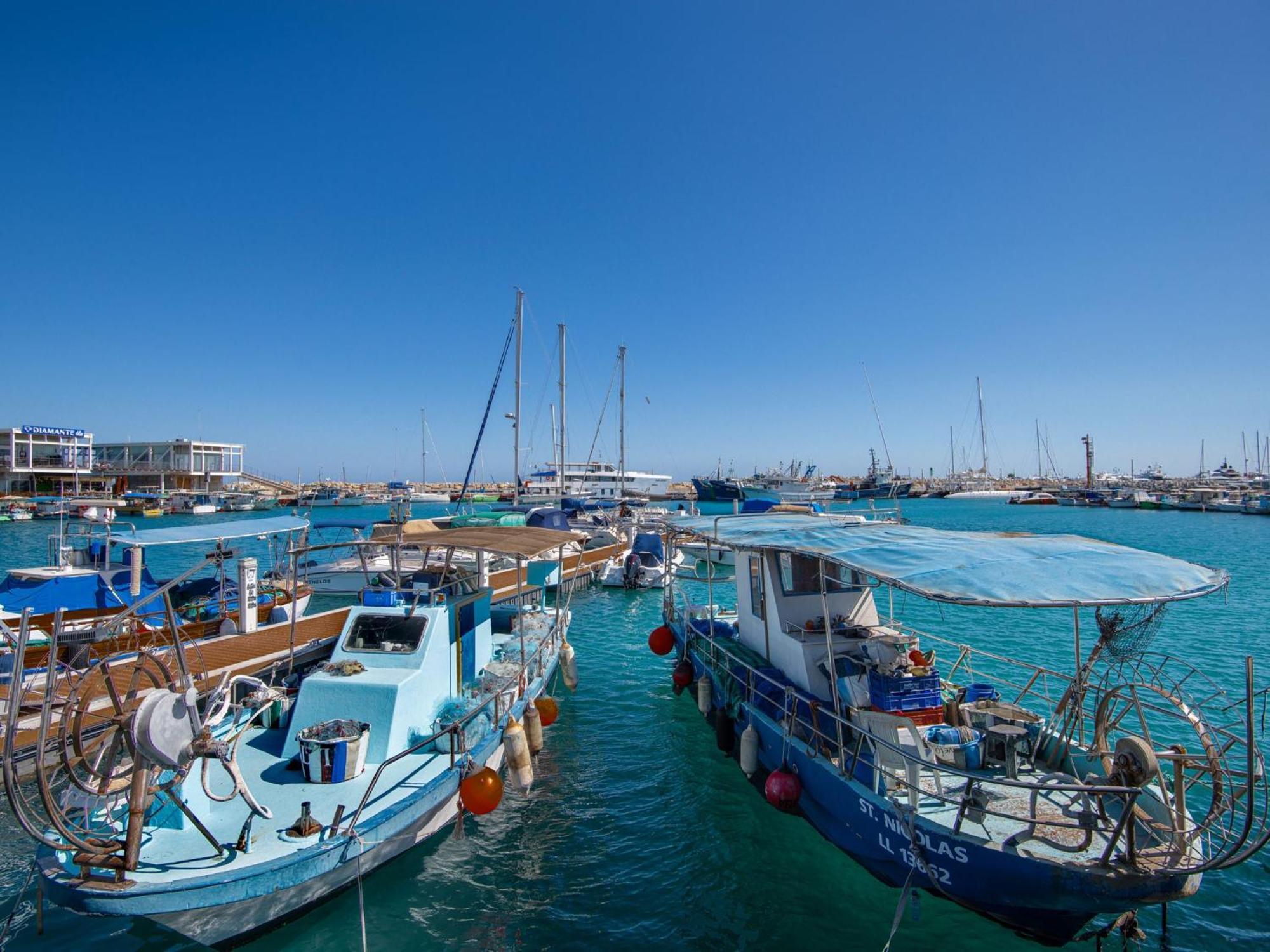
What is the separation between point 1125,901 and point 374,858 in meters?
7.95

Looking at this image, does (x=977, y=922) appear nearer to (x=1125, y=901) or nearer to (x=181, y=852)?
(x=1125, y=901)

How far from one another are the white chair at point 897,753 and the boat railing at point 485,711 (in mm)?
5552

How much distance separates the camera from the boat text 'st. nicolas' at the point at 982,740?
20.3 ft

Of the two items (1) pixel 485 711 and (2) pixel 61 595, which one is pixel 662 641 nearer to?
(1) pixel 485 711

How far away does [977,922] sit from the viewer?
7965 millimetres

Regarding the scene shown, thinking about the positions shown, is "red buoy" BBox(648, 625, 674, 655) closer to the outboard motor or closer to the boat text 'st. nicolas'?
the boat text 'st. nicolas'

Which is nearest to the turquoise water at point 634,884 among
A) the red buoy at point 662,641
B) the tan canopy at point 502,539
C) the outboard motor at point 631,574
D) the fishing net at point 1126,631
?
the red buoy at point 662,641

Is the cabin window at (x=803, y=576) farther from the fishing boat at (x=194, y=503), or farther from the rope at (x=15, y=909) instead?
the fishing boat at (x=194, y=503)

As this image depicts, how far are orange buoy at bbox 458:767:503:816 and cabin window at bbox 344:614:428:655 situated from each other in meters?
2.56

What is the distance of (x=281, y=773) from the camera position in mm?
8836

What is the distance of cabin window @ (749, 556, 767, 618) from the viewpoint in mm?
12414

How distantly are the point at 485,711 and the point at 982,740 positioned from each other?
298 inches

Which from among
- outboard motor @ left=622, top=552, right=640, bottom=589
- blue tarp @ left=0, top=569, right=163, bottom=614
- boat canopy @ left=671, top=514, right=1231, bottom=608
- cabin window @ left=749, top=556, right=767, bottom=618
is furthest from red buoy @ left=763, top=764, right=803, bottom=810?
outboard motor @ left=622, top=552, right=640, bottom=589

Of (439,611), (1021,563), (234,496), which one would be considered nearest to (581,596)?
(439,611)
